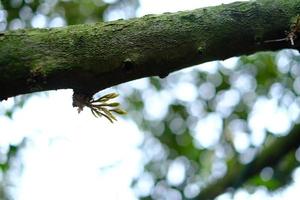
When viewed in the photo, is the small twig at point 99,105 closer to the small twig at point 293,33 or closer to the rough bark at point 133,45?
the rough bark at point 133,45

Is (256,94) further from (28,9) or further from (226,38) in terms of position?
(226,38)

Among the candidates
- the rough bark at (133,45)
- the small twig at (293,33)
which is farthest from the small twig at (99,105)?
the small twig at (293,33)

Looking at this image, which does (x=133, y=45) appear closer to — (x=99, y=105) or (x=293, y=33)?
(x=99, y=105)

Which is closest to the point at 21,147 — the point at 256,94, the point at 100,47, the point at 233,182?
the point at 233,182

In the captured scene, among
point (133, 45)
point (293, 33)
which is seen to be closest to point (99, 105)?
point (133, 45)

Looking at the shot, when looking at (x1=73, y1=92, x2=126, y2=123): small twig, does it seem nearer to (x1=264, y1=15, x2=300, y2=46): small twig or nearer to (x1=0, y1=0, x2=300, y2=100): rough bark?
(x1=0, y1=0, x2=300, y2=100): rough bark

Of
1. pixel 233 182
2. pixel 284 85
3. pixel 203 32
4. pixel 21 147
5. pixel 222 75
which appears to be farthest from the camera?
pixel 222 75

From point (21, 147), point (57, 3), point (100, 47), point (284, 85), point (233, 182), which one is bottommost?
point (233, 182)

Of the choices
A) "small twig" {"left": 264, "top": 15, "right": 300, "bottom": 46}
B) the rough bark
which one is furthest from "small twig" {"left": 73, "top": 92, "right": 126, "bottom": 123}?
"small twig" {"left": 264, "top": 15, "right": 300, "bottom": 46}
